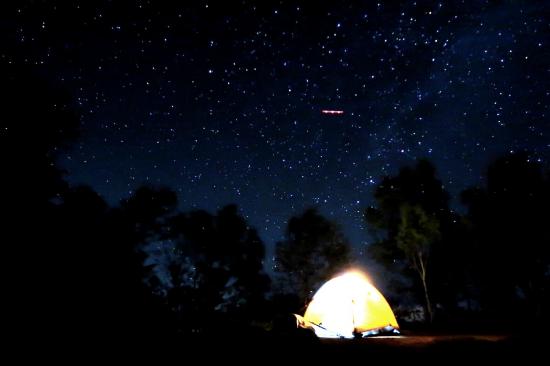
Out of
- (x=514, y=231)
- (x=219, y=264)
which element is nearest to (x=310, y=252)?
(x=219, y=264)

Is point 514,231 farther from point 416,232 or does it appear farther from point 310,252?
point 310,252

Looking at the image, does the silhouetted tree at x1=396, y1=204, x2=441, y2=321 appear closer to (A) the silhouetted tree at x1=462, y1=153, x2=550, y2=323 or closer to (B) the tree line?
(B) the tree line

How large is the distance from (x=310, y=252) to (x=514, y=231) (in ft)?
43.9

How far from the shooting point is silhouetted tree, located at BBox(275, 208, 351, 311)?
93.9 ft

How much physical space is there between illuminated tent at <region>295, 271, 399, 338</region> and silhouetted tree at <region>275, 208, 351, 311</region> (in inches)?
547

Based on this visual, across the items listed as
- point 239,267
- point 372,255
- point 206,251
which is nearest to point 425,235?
point 372,255

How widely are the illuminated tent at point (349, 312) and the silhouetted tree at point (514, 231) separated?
44.7 ft

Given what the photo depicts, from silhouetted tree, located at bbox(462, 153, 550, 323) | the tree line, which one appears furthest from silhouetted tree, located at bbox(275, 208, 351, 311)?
silhouetted tree, located at bbox(462, 153, 550, 323)

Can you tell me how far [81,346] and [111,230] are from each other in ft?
21.2

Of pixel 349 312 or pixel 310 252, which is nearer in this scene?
pixel 349 312

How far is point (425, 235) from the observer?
2403cm

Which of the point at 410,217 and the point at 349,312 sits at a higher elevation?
the point at 410,217

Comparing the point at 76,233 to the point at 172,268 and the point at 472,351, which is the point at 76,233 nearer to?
the point at 472,351

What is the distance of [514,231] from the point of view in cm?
2405
